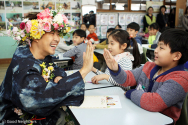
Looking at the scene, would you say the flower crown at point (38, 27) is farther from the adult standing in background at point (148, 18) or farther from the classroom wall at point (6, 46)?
the adult standing in background at point (148, 18)

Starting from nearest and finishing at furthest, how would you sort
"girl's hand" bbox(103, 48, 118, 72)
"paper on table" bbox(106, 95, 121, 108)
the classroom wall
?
1. "paper on table" bbox(106, 95, 121, 108)
2. "girl's hand" bbox(103, 48, 118, 72)
3. the classroom wall

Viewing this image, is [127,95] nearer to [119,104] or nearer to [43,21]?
[119,104]

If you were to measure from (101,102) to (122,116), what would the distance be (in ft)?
0.80

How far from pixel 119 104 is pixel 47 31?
2.39 ft

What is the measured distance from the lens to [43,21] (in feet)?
3.82

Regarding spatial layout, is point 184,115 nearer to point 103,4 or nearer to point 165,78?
point 165,78

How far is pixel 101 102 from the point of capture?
52.4 inches

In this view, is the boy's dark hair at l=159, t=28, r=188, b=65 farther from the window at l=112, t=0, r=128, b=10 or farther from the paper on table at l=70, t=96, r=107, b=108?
the window at l=112, t=0, r=128, b=10

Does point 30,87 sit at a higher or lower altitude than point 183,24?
lower

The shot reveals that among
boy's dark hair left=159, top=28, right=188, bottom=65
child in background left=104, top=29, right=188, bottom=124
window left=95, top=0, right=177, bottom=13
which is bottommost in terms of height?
child in background left=104, top=29, right=188, bottom=124

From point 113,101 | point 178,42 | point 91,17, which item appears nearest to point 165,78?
point 178,42

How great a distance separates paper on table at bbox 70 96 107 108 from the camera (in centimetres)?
127

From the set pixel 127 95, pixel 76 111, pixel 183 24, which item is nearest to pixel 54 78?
pixel 76 111

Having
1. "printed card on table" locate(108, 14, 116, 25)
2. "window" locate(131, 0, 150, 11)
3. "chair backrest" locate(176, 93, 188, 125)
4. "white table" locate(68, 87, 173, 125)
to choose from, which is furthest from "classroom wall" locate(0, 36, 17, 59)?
"chair backrest" locate(176, 93, 188, 125)
